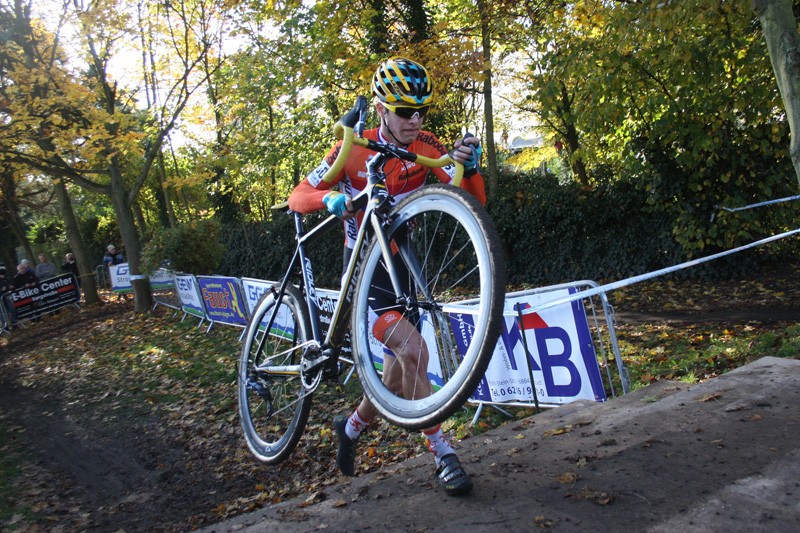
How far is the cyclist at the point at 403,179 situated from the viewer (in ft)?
11.3

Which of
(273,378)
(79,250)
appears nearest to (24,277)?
(79,250)

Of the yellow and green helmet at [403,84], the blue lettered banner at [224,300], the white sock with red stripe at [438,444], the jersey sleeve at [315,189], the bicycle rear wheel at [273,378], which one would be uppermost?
the yellow and green helmet at [403,84]

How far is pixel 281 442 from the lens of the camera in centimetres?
458

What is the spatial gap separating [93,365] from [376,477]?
428 inches

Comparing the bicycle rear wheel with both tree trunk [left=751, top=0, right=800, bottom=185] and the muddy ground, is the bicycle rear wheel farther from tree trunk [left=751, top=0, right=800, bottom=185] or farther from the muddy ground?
tree trunk [left=751, top=0, right=800, bottom=185]

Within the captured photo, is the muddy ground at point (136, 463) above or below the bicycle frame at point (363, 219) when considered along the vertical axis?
below

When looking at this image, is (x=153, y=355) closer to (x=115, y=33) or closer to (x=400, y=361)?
(x=115, y=33)

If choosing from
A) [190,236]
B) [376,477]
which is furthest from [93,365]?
[376,477]

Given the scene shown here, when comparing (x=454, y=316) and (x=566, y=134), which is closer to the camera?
(x=454, y=316)

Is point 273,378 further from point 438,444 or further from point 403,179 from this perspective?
point 403,179

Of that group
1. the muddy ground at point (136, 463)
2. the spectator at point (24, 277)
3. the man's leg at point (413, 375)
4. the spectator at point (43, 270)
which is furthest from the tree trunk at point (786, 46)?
the spectator at point (43, 270)

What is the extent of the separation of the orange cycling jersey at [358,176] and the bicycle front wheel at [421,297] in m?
0.54

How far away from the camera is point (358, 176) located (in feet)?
13.1

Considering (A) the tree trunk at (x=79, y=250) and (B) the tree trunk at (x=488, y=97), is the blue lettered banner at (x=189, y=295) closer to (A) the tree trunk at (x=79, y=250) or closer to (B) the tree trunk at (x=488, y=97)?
(A) the tree trunk at (x=79, y=250)
